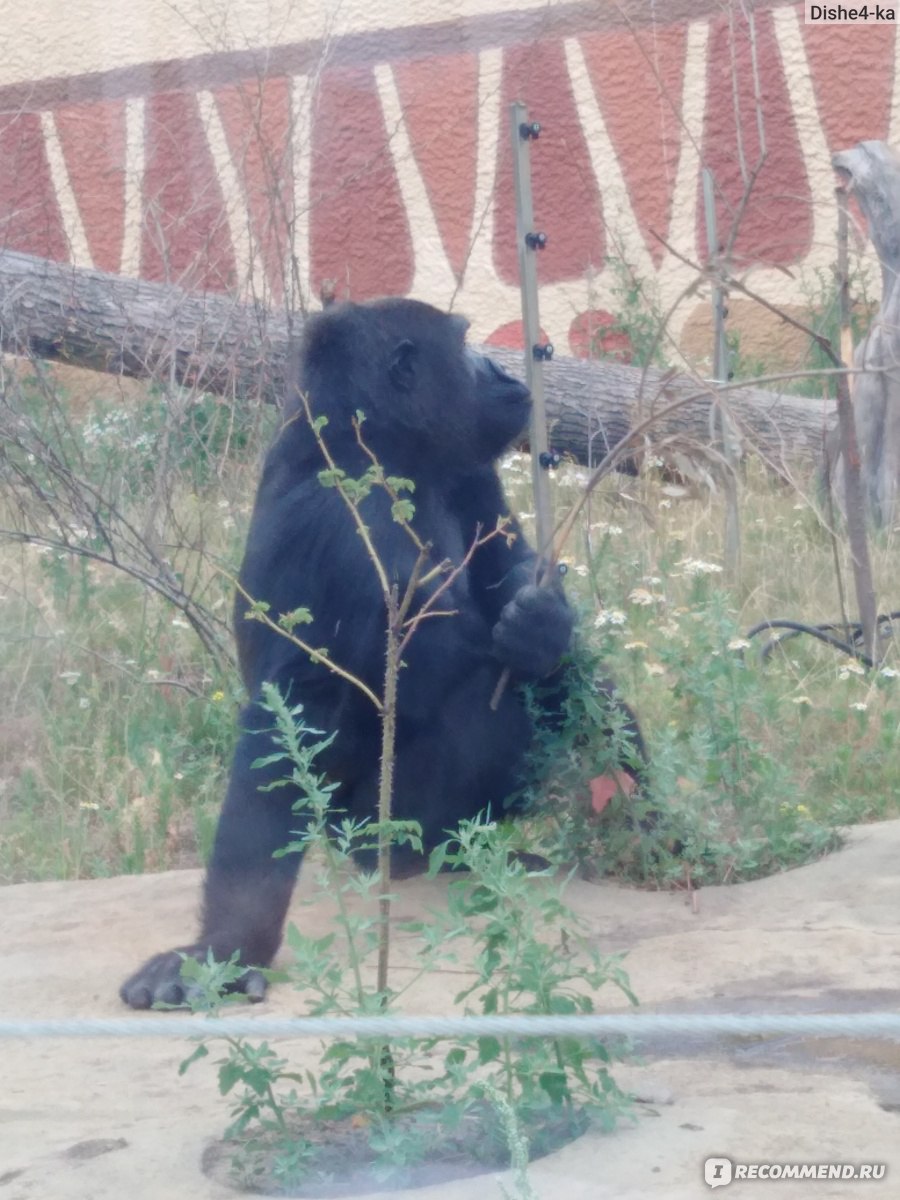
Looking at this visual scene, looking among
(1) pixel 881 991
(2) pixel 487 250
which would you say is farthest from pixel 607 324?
(1) pixel 881 991

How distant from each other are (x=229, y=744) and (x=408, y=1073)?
1.73m

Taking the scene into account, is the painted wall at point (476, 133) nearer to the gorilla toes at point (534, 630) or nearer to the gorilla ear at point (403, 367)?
the gorilla ear at point (403, 367)

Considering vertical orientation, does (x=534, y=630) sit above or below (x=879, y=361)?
below

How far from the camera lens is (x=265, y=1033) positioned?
4.35 feet

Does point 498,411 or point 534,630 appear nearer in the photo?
point 534,630

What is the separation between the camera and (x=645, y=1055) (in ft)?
7.04


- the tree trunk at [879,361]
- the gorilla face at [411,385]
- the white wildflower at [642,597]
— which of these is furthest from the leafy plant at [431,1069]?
the tree trunk at [879,361]

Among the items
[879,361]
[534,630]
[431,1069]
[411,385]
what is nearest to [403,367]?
[411,385]

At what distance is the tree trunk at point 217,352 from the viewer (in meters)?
4.50

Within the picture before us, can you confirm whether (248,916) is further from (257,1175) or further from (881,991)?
(881,991)

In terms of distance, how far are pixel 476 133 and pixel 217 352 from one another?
8.82ft

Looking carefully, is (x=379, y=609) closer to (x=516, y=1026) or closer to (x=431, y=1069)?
(x=431, y=1069)

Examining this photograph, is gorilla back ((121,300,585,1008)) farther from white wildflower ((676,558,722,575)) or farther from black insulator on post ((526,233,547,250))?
white wildflower ((676,558,722,575))

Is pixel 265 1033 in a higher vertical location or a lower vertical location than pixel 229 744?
higher
